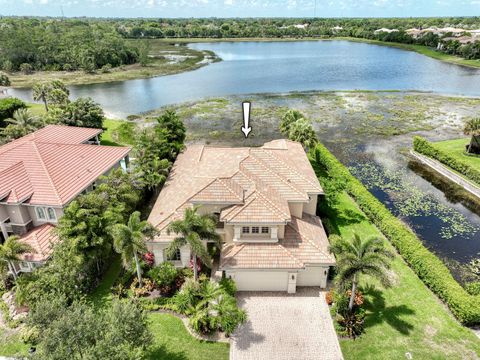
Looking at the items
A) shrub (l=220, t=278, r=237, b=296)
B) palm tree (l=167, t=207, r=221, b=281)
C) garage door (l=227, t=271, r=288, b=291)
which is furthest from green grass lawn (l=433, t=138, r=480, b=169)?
A: palm tree (l=167, t=207, r=221, b=281)

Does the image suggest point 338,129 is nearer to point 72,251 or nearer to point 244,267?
point 244,267

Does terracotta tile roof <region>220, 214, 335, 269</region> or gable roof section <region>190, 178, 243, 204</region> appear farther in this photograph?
gable roof section <region>190, 178, 243, 204</region>

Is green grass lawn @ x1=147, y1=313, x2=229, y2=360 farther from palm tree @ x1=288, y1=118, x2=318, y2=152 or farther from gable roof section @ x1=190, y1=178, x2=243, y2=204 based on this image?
palm tree @ x1=288, y1=118, x2=318, y2=152

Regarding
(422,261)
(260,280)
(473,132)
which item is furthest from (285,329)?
(473,132)

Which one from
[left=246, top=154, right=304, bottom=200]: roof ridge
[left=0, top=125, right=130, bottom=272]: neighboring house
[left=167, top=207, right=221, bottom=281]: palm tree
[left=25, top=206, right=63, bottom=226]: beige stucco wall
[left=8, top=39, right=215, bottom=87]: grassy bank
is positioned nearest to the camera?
[left=167, top=207, right=221, bottom=281]: palm tree

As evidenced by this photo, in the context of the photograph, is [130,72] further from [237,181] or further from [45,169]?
[237,181]

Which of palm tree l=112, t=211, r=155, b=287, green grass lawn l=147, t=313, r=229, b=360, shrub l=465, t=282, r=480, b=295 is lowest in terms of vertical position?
green grass lawn l=147, t=313, r=229, b=360

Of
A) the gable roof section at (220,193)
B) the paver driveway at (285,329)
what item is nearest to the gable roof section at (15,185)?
A: the gable roof section at (220,193)
